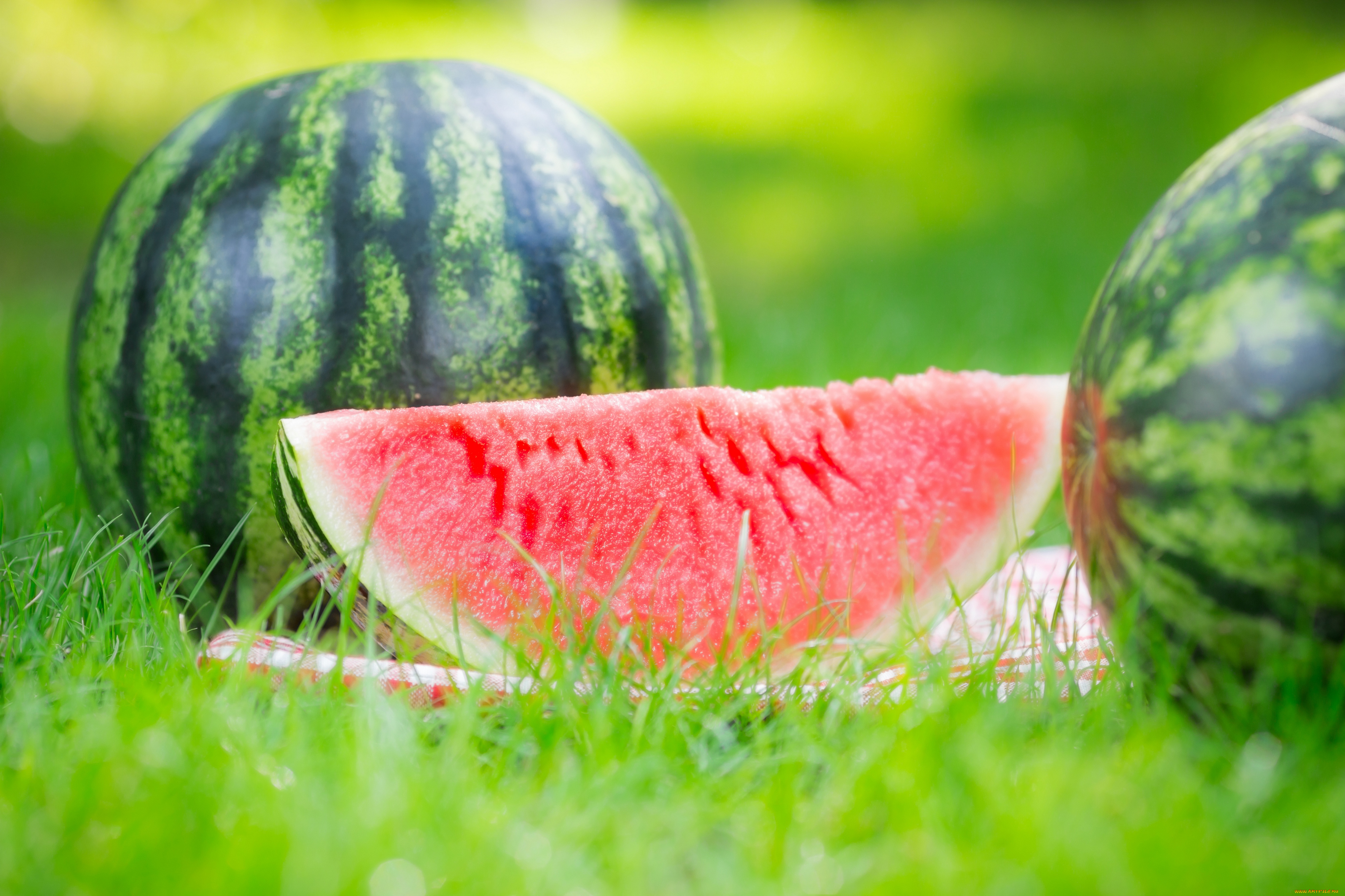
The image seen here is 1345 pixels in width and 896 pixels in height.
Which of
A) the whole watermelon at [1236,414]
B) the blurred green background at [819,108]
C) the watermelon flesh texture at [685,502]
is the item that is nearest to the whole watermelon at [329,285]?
the watermelon flesh texture at [685,502]

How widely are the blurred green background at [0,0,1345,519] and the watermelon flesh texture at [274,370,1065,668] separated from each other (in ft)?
9.30

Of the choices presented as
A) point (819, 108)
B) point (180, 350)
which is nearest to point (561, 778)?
point (180, 350)

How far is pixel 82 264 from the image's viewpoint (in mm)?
6891

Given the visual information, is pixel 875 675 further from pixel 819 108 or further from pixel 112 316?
pixel 819 108

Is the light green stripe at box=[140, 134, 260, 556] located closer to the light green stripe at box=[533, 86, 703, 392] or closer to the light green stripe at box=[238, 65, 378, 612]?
the light green stripe at box=[238, 65, 378, 612]

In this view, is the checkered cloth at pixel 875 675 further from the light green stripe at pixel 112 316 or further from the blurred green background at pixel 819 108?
the blurred green background at pixel 819 108

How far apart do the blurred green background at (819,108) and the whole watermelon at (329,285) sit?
286cm

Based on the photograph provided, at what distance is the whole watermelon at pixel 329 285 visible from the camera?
1782mm

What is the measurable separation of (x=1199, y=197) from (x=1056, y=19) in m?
7.18

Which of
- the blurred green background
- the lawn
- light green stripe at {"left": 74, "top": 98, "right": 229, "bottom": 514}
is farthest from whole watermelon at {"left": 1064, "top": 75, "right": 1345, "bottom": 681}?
the blurred green background

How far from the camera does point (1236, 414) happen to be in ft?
3.97

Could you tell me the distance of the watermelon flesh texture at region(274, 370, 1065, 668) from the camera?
5.17ft

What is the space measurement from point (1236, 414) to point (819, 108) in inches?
244

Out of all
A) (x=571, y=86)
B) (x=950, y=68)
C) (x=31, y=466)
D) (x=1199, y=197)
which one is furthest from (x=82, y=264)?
(x=1199, y=197)
